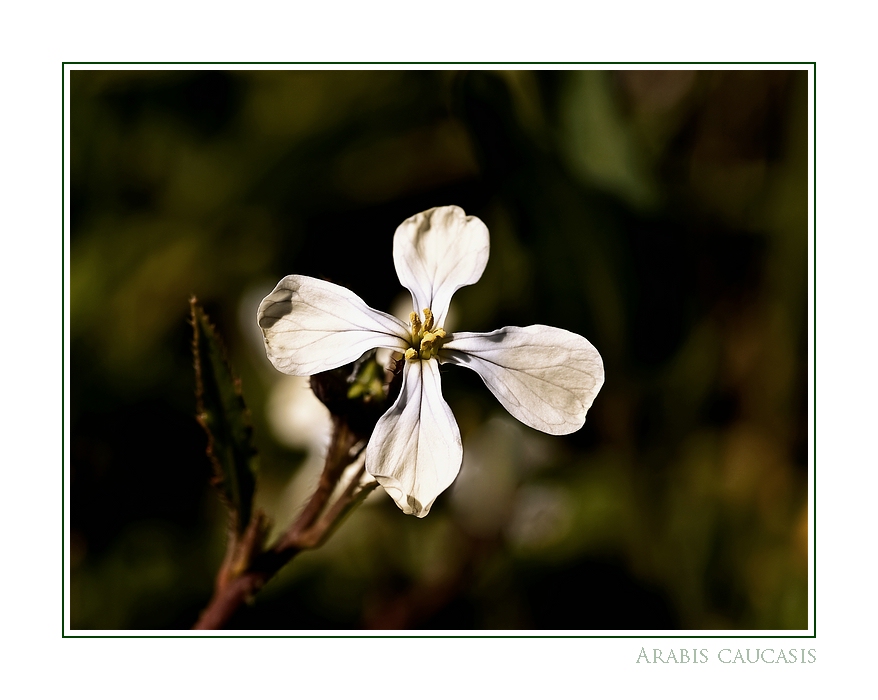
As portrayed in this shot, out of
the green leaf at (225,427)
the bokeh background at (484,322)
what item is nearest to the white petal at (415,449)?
the green leaf at (225,427)

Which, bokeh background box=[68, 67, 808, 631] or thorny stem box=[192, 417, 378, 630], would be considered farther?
bokeh background box=[68, 67, 808, 631]

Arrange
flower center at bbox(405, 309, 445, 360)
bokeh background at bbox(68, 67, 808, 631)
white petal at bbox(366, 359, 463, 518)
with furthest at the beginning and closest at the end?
1. bokeh background at bbox(68, 67, 808, 631)
2. flower center at bbox(405, 309, 445, 360)
3. white petal at bbox(366, 359, 463, 518)

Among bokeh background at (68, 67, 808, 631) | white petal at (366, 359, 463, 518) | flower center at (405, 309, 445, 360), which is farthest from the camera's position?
bokeh background at (68, 67, 808, 631)

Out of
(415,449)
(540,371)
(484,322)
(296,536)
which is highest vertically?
(484,322)

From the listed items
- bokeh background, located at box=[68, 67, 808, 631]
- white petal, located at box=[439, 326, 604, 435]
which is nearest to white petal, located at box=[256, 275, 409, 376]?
white petal, located at box=[439, 326, 604, 435]

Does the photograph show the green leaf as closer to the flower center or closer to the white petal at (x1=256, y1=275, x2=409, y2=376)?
the white petal at (x1=256, y1=275, x2=409, y2=376)

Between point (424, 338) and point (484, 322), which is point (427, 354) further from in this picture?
point (484, 322)

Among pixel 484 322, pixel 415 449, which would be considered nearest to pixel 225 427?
pixel 415 449

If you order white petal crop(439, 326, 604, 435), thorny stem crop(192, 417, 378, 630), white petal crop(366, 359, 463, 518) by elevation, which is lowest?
thorny stem crop(192, 417, 378, 630)
